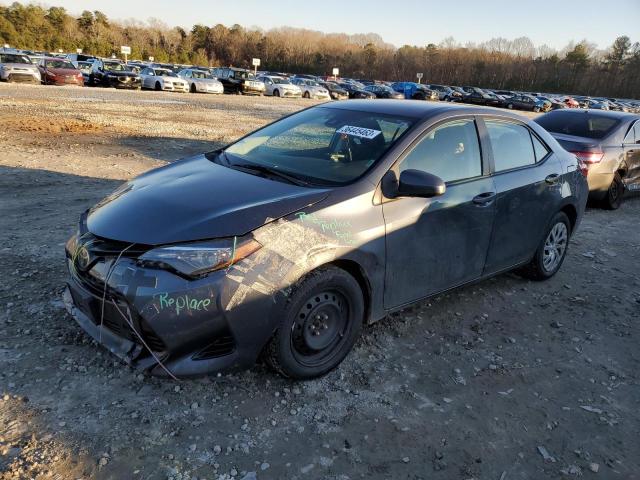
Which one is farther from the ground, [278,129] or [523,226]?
[278,129]

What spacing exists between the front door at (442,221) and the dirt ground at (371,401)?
0.52 meters

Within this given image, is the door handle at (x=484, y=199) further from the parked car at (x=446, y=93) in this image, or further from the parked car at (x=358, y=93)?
the parked car at (x=446, y=93)

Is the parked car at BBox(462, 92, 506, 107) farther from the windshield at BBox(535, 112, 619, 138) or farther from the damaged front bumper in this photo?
the damaged front bumper

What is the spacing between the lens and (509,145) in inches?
174

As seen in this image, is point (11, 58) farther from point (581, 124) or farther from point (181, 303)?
point (181, 303)

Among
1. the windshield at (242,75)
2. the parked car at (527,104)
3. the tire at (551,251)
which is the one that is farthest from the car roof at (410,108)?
the parked car at (527,104)

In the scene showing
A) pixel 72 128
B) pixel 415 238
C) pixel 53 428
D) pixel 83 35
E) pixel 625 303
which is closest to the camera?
pixel 53 428

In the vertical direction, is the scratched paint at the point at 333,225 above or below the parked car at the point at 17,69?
above

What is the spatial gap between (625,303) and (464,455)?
123 inches

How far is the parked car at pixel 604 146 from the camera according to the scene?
8109mm

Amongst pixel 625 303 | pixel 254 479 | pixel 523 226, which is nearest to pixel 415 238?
pixel 523 226

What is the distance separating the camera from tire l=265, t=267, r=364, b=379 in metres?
2.92

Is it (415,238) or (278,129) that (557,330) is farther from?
(278,129)

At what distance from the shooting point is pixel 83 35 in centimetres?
6975
